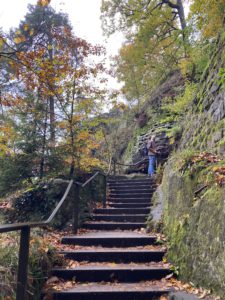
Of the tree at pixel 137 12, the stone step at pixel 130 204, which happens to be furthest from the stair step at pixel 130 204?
the tree at pixel 137 12

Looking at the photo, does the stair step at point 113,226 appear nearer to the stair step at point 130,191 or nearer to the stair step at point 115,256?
the stair step at point 115,256

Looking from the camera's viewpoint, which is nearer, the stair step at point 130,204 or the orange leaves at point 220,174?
the orange leaves at point 220,174

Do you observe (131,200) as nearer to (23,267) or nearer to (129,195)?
(129,195)

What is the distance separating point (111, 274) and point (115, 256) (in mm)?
596

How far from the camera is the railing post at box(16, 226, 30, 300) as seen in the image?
9.48ft

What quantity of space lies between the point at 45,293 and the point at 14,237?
43.7 inches

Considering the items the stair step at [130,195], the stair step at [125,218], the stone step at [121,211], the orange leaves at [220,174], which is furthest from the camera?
the stair step at [130,195]

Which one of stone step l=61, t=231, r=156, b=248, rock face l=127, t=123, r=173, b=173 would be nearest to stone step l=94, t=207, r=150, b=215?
stone step l=61, t=231, r=156, b=248

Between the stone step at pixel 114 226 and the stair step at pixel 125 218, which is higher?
the stair step at pixel 125 218

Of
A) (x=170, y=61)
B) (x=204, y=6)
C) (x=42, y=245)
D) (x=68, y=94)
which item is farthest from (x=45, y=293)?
(x=170, y=61)

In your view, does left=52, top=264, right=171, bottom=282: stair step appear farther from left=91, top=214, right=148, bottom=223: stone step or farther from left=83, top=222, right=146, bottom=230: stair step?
left=91, top=214, right=148, bottom=223: stone step

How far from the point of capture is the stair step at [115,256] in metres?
4.84

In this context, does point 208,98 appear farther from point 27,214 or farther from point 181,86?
point 181,86

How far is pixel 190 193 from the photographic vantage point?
4617 mm
